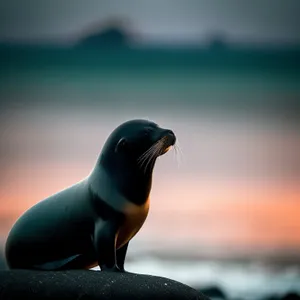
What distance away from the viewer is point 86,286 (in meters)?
11.0

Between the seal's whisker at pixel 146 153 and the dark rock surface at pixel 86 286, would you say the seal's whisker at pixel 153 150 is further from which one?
the dark rock surface at pixel 86 286

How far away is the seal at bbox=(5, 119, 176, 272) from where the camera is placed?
11.3 metres

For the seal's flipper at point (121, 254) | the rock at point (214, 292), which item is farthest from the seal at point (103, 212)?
the rock at point (214, 292)

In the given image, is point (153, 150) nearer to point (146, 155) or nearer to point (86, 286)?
point (146, 155)

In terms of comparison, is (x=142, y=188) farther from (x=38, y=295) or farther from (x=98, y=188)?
(x=38, y=295)

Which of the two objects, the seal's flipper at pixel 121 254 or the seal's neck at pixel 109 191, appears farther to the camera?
the seal's flipper at pixel 121 254

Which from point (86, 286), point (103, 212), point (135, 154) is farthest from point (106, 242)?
point (135, 154)

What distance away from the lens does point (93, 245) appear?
37.4 feet

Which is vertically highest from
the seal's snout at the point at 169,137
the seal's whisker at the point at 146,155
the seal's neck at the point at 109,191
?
the seal's snout at the point at 169,137

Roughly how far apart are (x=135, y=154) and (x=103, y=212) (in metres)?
0.63

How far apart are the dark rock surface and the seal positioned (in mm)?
251

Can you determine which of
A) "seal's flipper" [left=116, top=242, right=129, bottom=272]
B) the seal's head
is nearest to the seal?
the seal's head

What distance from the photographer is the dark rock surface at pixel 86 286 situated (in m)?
10.9

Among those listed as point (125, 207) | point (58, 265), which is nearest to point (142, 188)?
point (125, 207)
